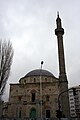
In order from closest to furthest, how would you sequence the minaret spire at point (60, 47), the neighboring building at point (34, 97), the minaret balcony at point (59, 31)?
the minaret spire at point (60, 47), the minaret balcony at point (59, 31), the neighboring building at point (34, 97)

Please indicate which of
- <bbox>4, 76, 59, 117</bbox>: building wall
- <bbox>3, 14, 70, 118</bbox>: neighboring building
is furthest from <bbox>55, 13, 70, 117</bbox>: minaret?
<bbox>4, 76, 59, 117</bbox>: building wall

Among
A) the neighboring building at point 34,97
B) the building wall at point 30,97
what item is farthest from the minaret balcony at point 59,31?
the building wall at point 30,97

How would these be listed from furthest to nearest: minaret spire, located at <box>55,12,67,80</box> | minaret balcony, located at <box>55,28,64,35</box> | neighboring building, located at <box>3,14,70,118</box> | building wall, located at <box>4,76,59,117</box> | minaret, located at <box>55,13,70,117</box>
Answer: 1. building wall, located at <box>4,76,59,117</box>
2. neighboring building, located at <box>3,14,70,118</box>
3. minaret balcony, located at <box>55,28,64,35</box>
4. minaret spire, located at <box>55,12,67,80</box>
5. minaret, located at <box>55,13,70,117</box>

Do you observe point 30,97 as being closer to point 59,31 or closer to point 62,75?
point 62,75

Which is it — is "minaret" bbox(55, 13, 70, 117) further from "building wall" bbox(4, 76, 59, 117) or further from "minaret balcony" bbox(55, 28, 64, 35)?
"building wall" bbox(4, 76, 59, 117)

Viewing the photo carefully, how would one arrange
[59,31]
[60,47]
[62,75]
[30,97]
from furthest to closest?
[30,97]
[59,31]
[60,47]
[62,75]

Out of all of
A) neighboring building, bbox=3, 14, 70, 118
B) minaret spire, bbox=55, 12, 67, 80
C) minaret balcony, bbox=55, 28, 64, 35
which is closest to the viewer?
minaret spire, bbox=55, 12, 67, 80

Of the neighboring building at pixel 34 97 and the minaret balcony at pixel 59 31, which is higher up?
the minaret balcony at pixel 59 31

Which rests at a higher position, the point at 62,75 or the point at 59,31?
the point at 59,31

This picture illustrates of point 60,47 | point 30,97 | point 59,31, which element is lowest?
point 30,97

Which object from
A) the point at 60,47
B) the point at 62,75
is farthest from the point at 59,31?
the point at 62,75

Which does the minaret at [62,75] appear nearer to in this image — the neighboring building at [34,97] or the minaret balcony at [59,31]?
the minaret balcony at [59,31]

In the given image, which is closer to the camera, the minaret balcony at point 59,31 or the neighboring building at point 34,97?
the minaret balcony at point 59,31

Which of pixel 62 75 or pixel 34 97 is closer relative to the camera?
pixel 62 75
